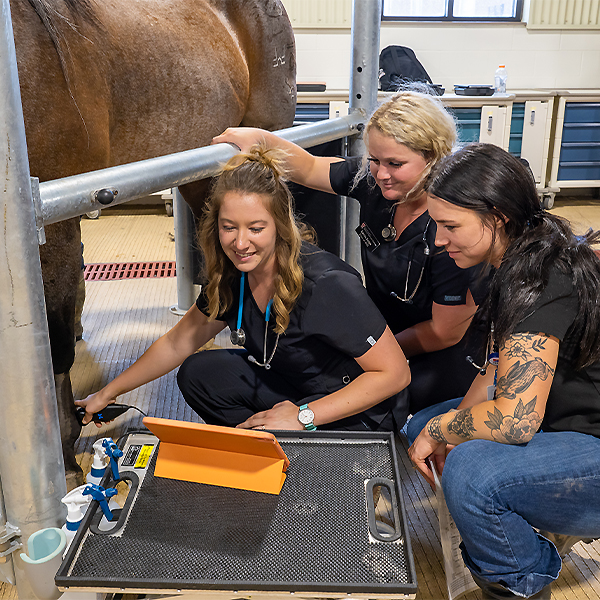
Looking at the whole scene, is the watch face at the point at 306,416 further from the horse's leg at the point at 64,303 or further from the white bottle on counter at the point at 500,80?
the white bottle on counter at the point at 500,80

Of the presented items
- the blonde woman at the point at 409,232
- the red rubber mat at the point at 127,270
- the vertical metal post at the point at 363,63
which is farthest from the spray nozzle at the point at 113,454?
the red rubber mat at the point at 127,270

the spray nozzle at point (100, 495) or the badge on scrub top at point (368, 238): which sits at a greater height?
the badge on scrub top at point (368, 238)

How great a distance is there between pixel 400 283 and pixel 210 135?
31.6 inches

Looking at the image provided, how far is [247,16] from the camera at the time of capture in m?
2.17

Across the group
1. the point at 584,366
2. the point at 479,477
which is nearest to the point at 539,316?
the point at 584,366

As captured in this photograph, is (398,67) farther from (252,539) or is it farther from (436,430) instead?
(252,539)

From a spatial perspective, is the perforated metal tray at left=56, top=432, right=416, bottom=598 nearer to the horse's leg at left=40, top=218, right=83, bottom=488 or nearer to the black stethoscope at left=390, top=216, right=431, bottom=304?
the horse's leg at left=40, top=218, right=83, bottom=488

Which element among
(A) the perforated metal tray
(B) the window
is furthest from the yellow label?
(B) the window

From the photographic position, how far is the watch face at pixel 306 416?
1245 millimetres

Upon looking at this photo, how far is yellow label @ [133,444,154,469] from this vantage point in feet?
3.25

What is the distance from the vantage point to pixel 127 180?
93 cm

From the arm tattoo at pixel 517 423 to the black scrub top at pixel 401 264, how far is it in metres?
0.46

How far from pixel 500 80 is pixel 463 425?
427 centimetres

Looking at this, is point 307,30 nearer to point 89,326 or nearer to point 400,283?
point 89,326
